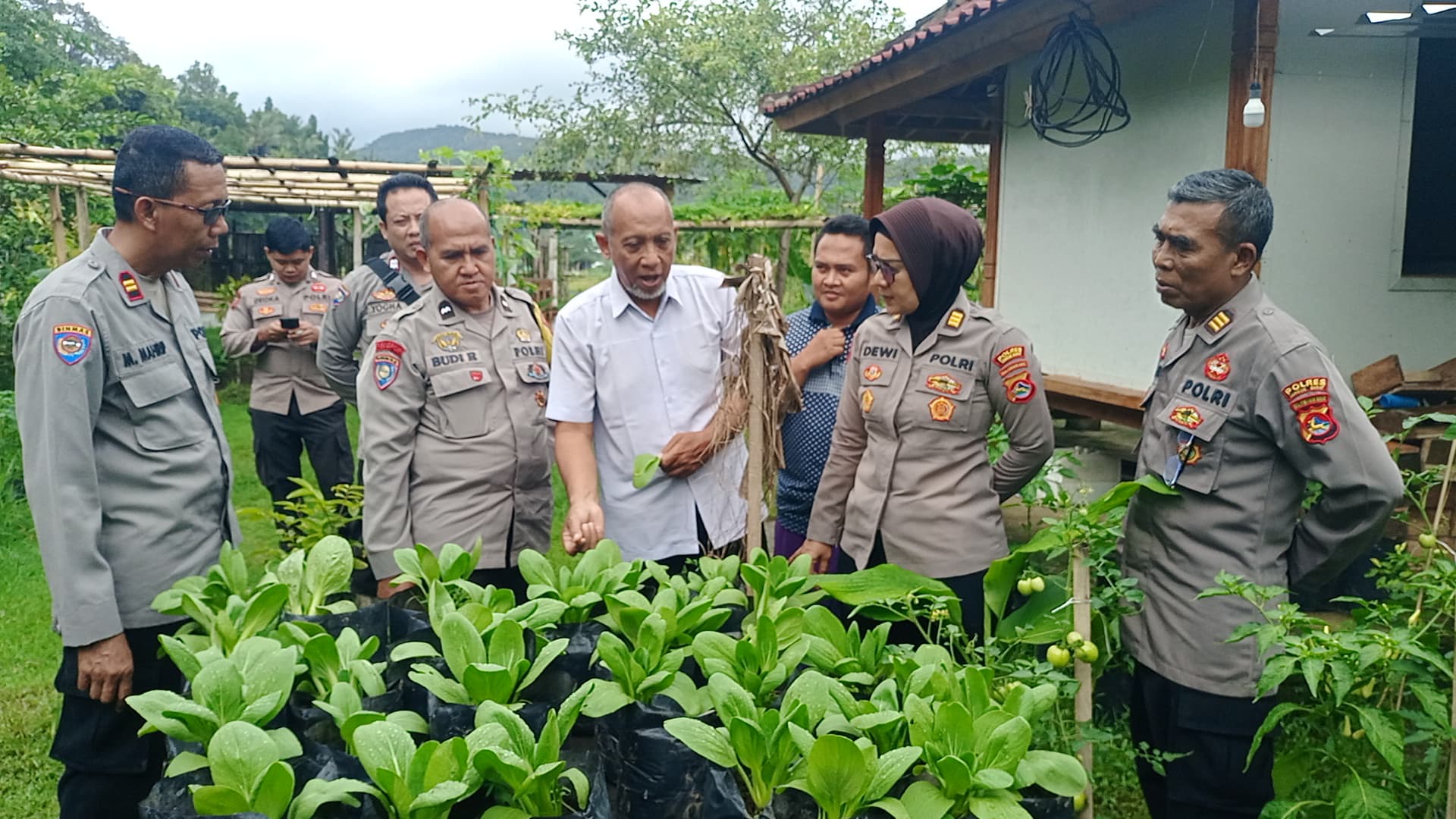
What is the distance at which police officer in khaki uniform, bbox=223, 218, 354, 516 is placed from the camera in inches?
192

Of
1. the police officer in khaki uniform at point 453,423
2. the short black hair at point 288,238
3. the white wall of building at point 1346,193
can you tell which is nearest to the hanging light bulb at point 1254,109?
the white wall of building at point 1346,193

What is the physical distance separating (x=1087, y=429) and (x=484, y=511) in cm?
458

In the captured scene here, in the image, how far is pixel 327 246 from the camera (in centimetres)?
1652

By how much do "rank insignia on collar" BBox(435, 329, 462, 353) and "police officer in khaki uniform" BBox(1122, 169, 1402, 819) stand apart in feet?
5.62

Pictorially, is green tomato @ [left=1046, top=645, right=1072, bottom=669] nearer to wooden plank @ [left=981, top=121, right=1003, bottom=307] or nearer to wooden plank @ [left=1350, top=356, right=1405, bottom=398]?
wooden plank @ [left=1350, top=356, right=1405, bottom=398]

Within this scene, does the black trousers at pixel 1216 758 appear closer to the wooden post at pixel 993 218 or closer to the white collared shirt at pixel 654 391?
the white collared shirt at pixel 654 391

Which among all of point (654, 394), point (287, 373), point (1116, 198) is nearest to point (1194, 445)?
point (654, 394)

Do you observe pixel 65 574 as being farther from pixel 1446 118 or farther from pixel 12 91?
pixel 12 91

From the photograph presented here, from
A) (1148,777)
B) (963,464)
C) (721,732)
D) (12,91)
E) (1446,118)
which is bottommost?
(1148,777)

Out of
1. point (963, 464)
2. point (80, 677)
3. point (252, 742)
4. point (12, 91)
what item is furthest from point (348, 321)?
point (12, 91)

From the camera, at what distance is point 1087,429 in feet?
21.0

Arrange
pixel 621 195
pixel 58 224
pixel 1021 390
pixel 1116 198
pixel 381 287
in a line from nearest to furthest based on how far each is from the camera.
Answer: pixel 1021 390 → pixel 621 195 → pixel 381 287 → pixel 1116 198 → pixel 58 224

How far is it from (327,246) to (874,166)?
11408 millimetres

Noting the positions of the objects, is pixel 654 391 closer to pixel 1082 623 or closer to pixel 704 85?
pixel 1082 623
